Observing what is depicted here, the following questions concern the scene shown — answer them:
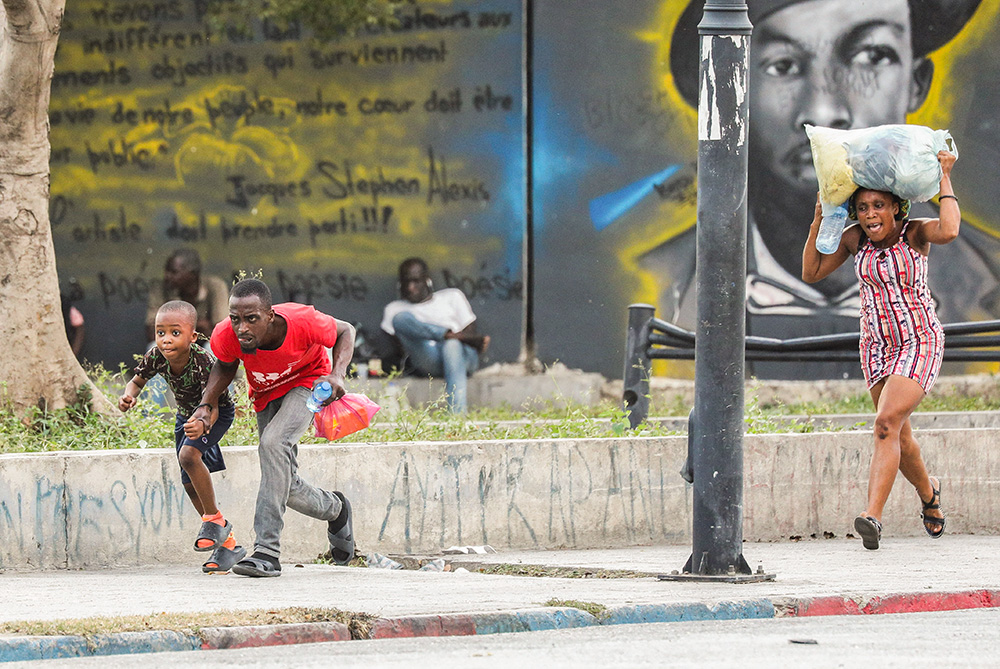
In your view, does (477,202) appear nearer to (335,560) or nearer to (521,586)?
(335,560)

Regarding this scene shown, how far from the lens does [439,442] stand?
28.5 ft

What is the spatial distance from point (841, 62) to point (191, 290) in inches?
243

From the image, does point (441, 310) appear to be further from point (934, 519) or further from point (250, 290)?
point (250, 290)

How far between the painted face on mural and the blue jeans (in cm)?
334

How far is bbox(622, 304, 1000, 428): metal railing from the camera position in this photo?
9.49 m

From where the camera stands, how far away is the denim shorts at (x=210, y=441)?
7.59 metres

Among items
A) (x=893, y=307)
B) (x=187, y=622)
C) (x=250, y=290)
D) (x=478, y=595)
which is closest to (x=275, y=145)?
(x=250, y=290)

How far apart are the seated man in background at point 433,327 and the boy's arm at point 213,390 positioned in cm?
629

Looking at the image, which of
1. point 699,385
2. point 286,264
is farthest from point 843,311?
point 699,385

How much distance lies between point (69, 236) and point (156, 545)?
742 centimetres

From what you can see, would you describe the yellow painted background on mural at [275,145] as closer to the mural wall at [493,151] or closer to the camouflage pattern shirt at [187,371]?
the mural wall at [493,151]

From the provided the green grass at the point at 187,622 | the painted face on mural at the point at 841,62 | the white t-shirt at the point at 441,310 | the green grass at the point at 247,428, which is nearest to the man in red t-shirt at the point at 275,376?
the green grass at the point at 187,622

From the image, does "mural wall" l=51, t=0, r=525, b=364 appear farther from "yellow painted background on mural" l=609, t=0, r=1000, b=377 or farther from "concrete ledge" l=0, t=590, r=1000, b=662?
"concrete ledge" l=0, t=590, r=1000, b=662

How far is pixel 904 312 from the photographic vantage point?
24.8 feet
